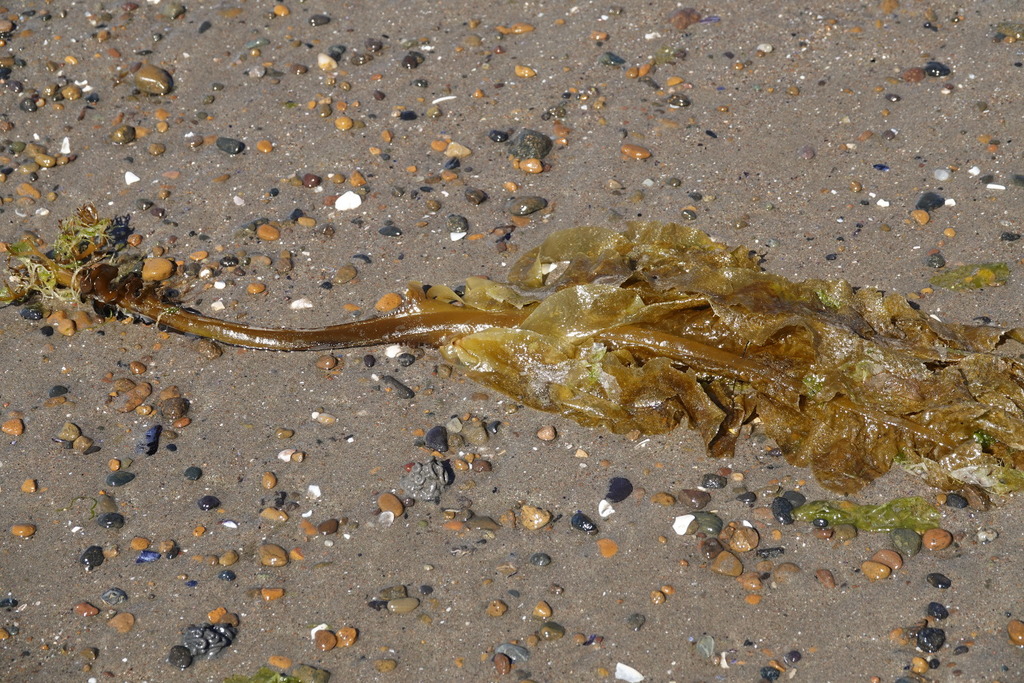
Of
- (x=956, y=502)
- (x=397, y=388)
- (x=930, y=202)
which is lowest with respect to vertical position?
(x=397, y=388)

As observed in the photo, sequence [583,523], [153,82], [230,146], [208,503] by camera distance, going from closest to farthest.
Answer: [583,523]
[208,503]
[230,146]
[153,82]

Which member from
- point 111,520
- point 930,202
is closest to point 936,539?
point 930,202

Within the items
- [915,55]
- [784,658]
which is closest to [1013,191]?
[915,55]

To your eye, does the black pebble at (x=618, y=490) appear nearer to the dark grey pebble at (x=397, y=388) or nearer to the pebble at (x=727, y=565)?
the pebble at (x=727, y=565)

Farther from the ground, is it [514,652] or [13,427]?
[514,652]

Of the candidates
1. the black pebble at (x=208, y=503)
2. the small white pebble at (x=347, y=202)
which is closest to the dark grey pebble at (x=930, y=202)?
the small white pebble at (x=347, y=202)

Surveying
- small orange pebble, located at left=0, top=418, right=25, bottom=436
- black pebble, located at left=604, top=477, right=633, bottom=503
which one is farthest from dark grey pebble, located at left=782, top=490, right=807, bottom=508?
small orange pebble, located at left=0, top=418, right=25, bottom=436

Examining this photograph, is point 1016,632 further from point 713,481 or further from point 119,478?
point 119,478
